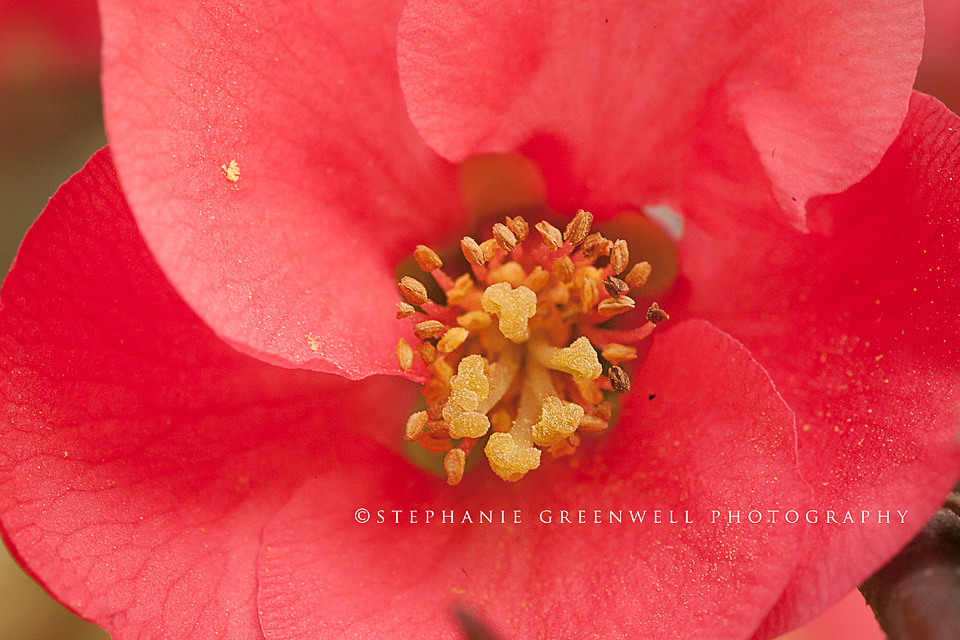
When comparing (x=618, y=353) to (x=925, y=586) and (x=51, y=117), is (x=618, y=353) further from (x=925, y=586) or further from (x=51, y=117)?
(x=51, y=117)

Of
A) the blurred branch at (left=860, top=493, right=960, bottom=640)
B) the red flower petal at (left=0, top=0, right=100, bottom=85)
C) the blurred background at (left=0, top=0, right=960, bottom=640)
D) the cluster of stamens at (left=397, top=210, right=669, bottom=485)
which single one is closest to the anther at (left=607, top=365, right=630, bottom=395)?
the cluster of stamens at (left=397, top=210, right=669, bottom=485)

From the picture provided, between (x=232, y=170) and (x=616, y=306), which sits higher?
(x=232, y=170)

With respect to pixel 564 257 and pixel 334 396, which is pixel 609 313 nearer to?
pixel 564 257

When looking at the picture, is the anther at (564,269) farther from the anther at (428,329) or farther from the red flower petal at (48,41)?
the red flower petal at (48,41)

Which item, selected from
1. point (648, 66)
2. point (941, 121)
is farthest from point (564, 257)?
point (941, 121)

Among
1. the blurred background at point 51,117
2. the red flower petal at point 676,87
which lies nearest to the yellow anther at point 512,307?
the red flower petal at point 676,87

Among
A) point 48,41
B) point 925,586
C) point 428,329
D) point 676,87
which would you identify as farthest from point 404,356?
point 48,41
